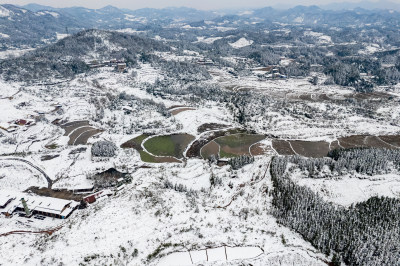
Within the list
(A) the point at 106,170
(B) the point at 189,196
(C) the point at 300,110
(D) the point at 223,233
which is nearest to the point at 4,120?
(A) the point at 106,170

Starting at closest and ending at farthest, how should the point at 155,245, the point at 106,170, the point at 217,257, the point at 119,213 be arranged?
the point at 217,257, the point at 155,245, the point at 119,213, the point at 106,170

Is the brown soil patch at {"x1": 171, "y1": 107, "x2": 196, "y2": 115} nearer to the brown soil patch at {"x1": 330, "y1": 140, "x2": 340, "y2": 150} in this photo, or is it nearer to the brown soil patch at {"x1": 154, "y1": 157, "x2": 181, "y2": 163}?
the brown soil patch at {"x1": 154, "y1": 157, "x2": 181, "y2": 163}

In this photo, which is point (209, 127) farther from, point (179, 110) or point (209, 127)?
point (179, 110)

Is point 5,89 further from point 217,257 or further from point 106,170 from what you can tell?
point 217,257

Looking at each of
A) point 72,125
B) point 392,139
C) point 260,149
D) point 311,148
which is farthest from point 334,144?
point 72,125

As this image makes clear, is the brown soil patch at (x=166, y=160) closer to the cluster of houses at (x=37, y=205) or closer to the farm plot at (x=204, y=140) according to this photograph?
the farm plot at (x=204, y=140)

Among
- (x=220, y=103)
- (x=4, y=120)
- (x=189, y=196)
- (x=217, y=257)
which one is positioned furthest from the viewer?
(x=220, y=103)

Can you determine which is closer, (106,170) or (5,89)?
(106,170)
